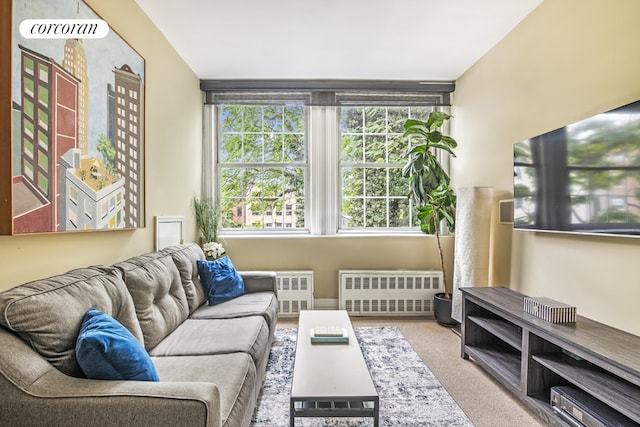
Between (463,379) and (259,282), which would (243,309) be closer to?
(259,282)

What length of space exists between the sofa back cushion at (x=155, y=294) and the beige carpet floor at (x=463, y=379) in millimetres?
1510

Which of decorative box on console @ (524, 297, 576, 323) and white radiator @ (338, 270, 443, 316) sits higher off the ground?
decorative box on console @ (524, 297, 576, 323)

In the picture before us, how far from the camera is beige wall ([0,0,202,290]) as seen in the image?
1.65 metres

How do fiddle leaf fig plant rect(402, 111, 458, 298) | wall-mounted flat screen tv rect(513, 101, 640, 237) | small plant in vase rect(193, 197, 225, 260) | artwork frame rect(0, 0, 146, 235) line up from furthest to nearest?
small plant in vase rect(193, 197, 225, 260), fiddle leaf fig plant rect(402, 111, 458, 298), wall-mounted flat screen tv rect(513, 101, 640, 237), artwork frame rect(0, 0, 146, 235)

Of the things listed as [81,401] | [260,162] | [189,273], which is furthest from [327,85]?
[81,401]

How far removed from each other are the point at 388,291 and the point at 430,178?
1301 mm

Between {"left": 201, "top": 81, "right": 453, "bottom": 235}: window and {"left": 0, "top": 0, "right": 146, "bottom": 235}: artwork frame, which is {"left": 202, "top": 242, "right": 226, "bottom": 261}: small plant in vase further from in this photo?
{"left": 0, "top": 0, "right": 146, "bottom": 235}: artwork frame

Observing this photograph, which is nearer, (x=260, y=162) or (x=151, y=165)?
(x=151, y=165)

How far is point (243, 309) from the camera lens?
8.75 feet

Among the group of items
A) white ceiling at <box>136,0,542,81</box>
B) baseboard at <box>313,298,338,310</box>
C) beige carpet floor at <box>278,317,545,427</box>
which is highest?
white ceiling at <box>136,0,542,81</box>

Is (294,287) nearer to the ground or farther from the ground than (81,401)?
nearer to the ground

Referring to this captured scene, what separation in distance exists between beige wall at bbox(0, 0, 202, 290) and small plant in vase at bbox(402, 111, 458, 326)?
2.24 m

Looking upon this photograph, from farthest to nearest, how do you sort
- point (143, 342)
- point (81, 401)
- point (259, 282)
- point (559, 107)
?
point (259, 282) → point (559, 107) → point (143, 342) → point (81, 401)

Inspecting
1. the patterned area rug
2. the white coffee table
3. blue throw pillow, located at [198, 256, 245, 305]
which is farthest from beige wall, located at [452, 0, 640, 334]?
blue throw pillow, located at [198, 256, 245, 305]
